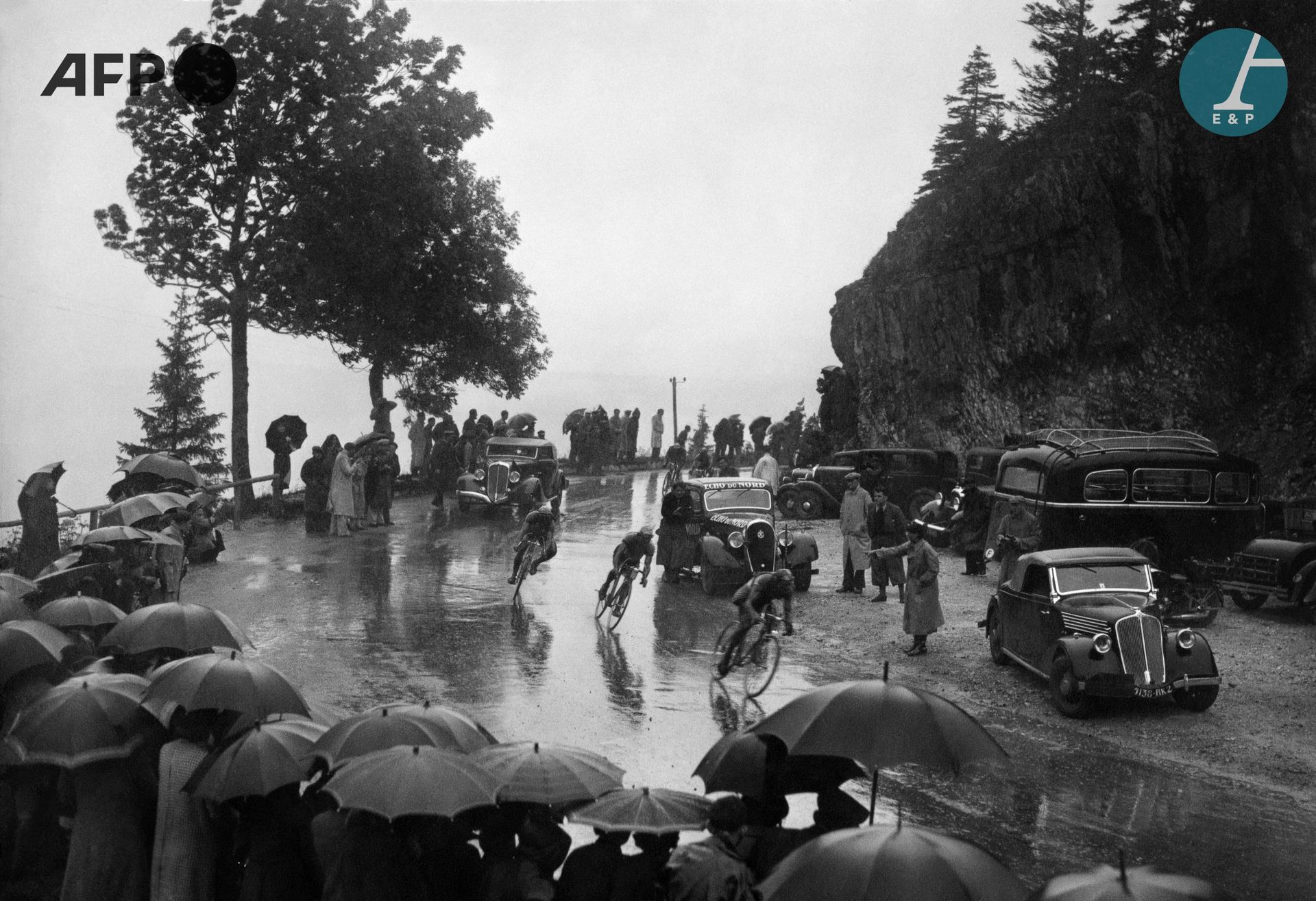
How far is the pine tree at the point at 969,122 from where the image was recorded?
91.4 feet

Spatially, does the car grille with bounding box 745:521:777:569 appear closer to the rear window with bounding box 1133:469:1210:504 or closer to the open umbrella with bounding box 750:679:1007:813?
the rear window with bounding box 1133:469:1210:504

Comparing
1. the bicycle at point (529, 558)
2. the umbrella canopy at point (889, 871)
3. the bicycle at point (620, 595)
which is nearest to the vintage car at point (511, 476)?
the bicycle at point (529, 558)

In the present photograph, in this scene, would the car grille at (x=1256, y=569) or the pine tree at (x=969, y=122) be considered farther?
the pine tree at (x=969, y=122)

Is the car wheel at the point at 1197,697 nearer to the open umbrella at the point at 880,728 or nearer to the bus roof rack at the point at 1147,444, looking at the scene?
the bus roof rack at the point at 1147,444

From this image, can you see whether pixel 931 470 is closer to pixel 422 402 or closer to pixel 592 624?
pixel 592 624

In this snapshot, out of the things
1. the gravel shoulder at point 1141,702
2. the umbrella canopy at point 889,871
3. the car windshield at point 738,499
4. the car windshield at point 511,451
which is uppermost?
the car windshield at point 511,451

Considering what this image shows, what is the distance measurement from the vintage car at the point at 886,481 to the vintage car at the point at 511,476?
6.08 meters

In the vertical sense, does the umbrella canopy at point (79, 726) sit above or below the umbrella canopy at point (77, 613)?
below

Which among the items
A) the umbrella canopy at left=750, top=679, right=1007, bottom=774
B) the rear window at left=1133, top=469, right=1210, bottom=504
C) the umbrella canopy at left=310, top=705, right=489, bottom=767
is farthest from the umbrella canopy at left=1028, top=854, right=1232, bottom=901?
the rear window at left=1133, top=469, right=1210, bottom=504

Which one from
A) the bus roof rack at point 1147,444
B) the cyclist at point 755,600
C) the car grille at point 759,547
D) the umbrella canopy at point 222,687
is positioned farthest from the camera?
the car grille at point 759,547

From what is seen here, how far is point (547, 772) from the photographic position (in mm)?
5461

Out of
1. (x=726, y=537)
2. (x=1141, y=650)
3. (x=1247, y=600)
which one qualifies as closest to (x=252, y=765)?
(x=1141, y=650)

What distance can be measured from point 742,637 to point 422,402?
26251mm

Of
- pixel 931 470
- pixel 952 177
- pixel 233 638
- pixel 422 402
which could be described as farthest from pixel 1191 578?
pixel 422 402
